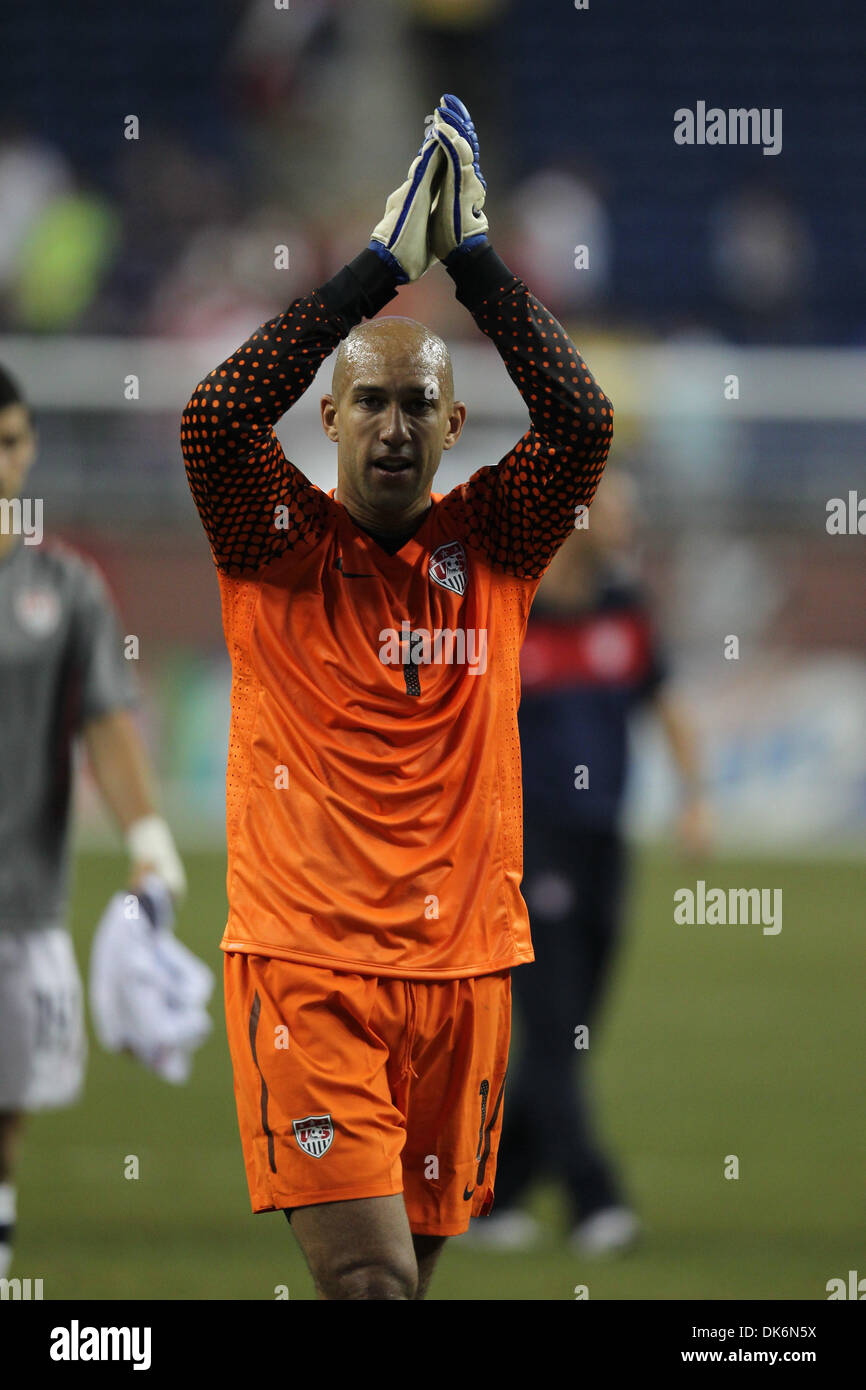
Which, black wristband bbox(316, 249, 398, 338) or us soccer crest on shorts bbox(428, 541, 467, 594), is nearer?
black wristband bbox(316, 249, 398, 338)

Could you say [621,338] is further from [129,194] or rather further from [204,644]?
[129,194]

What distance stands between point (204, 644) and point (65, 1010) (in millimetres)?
9282

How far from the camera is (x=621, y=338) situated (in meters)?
14.6

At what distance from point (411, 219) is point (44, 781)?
2171 millimetres

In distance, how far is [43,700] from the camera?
17.3ft

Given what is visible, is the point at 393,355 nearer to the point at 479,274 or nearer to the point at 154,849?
the point at 479,274

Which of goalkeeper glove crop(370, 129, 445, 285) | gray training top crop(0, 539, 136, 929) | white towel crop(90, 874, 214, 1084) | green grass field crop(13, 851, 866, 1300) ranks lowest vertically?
green grass field crop(13, 851, 866, 1300)

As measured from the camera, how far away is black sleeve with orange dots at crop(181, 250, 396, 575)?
11.8 ft

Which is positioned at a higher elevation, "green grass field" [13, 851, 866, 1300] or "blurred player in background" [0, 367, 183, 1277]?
"blurred player in background" [0, 367, 183, 1277]

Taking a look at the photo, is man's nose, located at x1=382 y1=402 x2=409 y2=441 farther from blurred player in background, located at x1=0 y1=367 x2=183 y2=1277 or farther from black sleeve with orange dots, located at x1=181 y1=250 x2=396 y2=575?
blurred player in background, located at x1=0 y1=367 x2=183 y2=1277

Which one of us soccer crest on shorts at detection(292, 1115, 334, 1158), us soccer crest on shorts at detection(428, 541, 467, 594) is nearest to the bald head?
us soccer crest on shorts at detection(428, 541, 467, 594)

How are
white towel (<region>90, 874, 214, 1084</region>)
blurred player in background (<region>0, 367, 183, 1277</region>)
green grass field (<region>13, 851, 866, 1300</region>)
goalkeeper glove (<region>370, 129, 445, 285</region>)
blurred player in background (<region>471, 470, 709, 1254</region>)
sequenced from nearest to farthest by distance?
goalkeeper glove (<region>370, 129, 445, 285</region>) → white towel (<region>90, 874, 214, 1084</region>) → blurred player in background (<region>0, 367, 183, 1277</region>) → green grass field (<region>13, 851, 866, 1300</region>) → blurred player in background (<region>471, 470, 709, 1254</region>)

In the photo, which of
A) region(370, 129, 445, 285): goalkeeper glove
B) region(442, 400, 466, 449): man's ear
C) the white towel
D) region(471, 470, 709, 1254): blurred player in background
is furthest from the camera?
region(471, 470, 709, 1254): blurred player in background

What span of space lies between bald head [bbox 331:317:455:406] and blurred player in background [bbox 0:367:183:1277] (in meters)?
1.55
